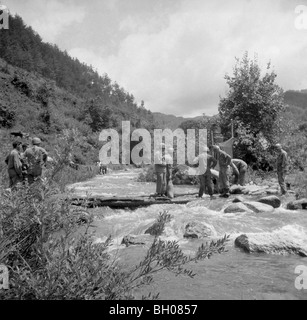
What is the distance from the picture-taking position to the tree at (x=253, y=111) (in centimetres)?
2033

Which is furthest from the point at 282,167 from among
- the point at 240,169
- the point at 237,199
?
the point at 240,169

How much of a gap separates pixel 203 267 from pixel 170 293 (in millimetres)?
1201

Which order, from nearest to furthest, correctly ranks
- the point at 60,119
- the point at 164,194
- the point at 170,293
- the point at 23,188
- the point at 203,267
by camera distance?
the point at 23,188, the point at 170,293, the point at 203,267, the point at 164,194, the point at 60,119

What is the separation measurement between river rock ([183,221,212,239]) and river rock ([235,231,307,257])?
43.1 inches

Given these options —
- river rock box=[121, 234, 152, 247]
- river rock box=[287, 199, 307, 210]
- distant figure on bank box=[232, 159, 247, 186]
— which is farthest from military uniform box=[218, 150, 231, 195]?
river rock box=[121, 234, 152, 247]

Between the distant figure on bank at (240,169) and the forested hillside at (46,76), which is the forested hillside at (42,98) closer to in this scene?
the forested hillside at (46,76)

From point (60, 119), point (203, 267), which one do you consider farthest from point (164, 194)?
point (60, 119)

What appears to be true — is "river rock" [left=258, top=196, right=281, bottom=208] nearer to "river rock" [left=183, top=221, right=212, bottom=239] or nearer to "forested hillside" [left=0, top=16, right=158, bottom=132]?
"river rock" [left=183, top=221, right=212, bottom=239]

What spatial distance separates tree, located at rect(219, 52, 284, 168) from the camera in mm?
20328

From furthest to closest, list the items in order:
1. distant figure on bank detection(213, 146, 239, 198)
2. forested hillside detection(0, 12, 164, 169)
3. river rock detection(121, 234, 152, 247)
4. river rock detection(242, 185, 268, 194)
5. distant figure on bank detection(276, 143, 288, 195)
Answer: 1. forested hillside detection(0, 12, 164, 169)
2. river rock detection(242, 185, 268, 194)
3. distant figure on bank detection(213, 146, 239, 198)
4. distant figure on bank detection(276, 143, 288, 195)
5. river rock detection(121, 234, 152, 247)

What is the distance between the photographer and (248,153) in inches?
803

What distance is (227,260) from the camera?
555 centimetres
